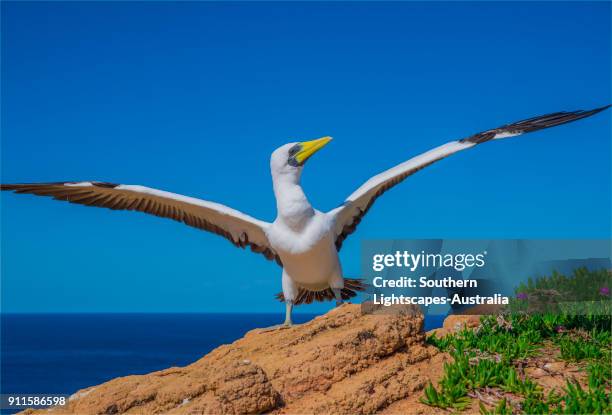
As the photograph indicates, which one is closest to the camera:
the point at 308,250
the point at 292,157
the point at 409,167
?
the point at 308,250

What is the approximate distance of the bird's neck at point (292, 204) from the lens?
9.01m

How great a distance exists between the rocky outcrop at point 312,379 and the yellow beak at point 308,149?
8.12ft

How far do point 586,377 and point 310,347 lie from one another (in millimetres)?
2919

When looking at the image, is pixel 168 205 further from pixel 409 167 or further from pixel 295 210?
pixel 409 167

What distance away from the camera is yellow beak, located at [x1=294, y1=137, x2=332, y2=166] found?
9.30 m

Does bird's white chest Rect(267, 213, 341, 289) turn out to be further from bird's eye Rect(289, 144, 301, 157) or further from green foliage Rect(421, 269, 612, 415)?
green foliage Rect(421, 269, 612, 415)

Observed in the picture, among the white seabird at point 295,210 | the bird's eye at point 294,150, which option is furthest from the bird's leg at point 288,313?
the bird's eye at point 294,150

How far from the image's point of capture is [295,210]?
898 cm

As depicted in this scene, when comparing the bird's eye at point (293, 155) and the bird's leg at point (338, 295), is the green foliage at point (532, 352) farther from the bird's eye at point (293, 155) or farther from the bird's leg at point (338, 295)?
the bird's eye at point (293, 155)

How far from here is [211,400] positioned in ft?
19.9

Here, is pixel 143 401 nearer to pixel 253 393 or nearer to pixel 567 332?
pixel 253 393

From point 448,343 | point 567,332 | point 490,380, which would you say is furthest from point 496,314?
point 490,380

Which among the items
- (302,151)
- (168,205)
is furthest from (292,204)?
(168,205)

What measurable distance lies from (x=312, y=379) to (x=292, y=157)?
3.54m
